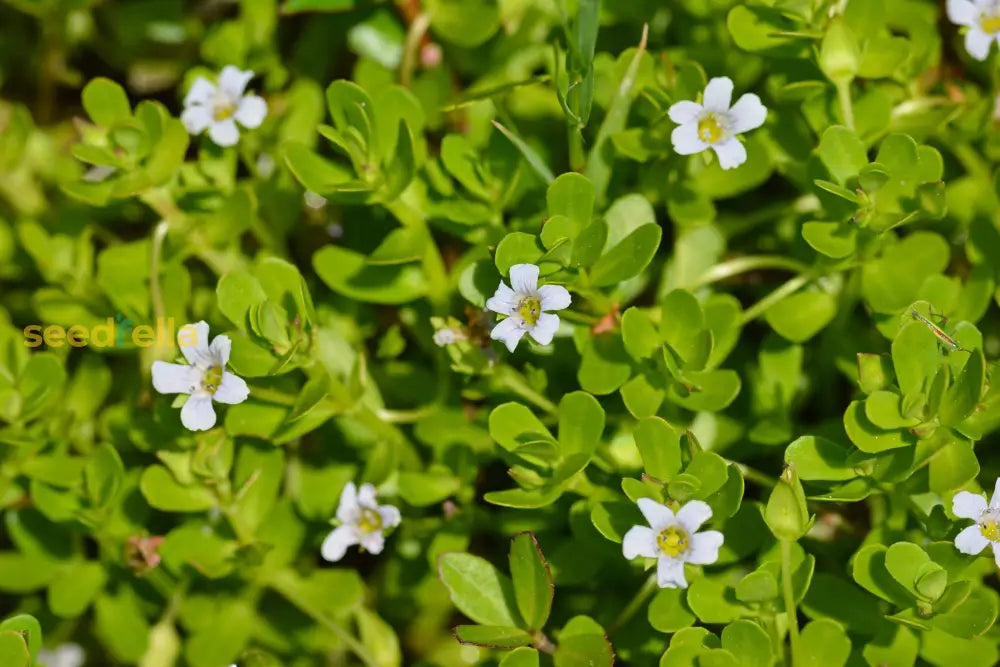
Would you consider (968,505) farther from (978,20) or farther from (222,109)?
(222,109)

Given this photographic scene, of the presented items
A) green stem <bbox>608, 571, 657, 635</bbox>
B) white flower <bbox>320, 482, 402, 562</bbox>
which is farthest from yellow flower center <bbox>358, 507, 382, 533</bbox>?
green stem <bbox>608, 571, 657, 635</bbox>

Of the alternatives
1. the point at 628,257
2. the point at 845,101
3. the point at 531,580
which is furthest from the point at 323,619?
the point at 845,101

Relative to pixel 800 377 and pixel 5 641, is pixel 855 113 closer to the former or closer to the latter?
pixel 800 377

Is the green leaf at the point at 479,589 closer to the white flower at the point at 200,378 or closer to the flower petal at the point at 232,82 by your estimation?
the white flower at the point at 200,378

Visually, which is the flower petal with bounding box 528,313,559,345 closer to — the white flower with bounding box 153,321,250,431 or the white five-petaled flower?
the white flower with bounding box 153,321,250,431

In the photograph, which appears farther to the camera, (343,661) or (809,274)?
(343,661)

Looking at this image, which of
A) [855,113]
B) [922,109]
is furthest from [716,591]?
[922,109]
